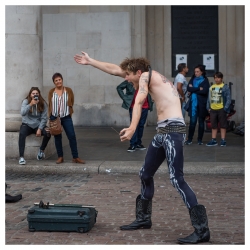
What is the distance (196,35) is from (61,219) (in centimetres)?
1170

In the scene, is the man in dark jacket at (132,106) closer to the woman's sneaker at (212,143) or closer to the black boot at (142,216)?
the woman's sneaker at (212,143)

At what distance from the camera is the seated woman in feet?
37.1

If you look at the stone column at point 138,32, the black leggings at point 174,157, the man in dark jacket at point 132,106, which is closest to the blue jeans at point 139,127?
the man in dark jacket at point 132,106

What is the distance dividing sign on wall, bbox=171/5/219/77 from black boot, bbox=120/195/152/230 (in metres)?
10.9

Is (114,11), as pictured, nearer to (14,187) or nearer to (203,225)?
(14,187)

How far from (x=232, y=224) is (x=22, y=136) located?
5152 mm

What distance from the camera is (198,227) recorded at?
6.57 metres

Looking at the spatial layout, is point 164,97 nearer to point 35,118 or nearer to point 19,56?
point 35,118

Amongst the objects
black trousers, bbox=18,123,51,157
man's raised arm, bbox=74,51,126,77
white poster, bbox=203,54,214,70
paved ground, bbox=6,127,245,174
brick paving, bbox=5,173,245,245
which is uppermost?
white poster, bbox=203,54,214,70

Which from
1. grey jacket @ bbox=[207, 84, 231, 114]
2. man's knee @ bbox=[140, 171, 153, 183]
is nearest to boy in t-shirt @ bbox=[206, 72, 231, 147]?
grey jacket @ bbox=[207, 84, 231, 114]

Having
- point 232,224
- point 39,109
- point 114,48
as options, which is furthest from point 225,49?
point 232,224

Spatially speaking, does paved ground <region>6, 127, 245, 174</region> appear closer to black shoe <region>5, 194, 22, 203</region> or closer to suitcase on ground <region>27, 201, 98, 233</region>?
black shoe <region>5, 194, 22, 203</region>

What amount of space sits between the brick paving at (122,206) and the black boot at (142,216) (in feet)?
0.32

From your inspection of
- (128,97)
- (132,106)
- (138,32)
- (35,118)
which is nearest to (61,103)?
(35,118)
